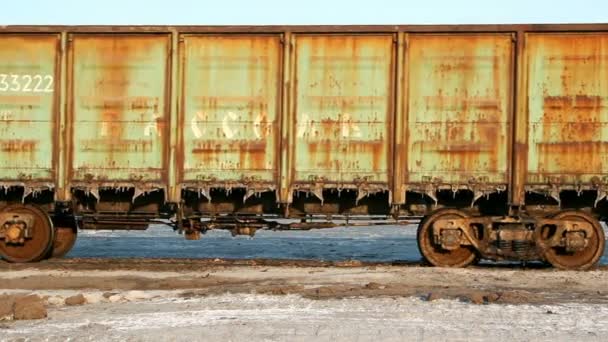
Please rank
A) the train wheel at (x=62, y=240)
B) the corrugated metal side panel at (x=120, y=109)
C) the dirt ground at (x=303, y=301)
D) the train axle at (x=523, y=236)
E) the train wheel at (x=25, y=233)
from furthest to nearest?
the train wheel at (x=62, y=240), the train wheel at (x=25, y=233), the corrugated metal side panel at (x=120, y=109), the train axle at (x=523, y=236), the dirt ground at (x=303, y=301)

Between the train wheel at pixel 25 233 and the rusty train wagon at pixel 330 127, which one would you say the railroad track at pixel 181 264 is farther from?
the rusty train wagon at pixel 330 127

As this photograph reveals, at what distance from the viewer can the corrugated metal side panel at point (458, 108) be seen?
12.9 m

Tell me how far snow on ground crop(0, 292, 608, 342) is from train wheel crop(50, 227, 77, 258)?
518 centimetres

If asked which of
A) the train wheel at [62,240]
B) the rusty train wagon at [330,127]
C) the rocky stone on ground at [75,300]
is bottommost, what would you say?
the rocky stone on ground at [75,300]

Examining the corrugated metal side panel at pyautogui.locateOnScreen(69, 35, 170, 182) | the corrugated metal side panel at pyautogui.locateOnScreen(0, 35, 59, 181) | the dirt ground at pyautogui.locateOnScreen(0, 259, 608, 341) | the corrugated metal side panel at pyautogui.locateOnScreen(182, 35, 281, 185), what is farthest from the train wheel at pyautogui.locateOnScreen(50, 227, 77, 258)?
the corrugated metal side panel at pyautogui.locateOnScreen(182, 35, 281, 185)

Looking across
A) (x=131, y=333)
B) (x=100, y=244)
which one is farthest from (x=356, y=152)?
(x=100, y=244)

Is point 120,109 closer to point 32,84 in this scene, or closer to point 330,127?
point 32,84

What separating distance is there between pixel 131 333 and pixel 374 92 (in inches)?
256

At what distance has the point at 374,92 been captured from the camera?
1308 cm

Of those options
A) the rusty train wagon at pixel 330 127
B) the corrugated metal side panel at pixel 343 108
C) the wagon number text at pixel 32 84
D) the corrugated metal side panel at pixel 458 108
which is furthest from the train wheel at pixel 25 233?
the corrugated metal side panel at pixel 458 108

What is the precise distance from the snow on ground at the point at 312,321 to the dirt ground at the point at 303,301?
11 millimetres

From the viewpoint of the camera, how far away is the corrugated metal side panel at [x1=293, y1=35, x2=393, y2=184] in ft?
42.8

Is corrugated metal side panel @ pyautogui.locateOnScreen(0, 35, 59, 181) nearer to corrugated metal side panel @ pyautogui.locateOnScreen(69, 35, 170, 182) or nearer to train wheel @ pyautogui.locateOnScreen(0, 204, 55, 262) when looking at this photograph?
corrugated metal side panel @ pyautogui.locateOnScreen(69, 35, 170, 182)

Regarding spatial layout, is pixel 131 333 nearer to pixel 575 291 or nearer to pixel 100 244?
pixel 575 291
